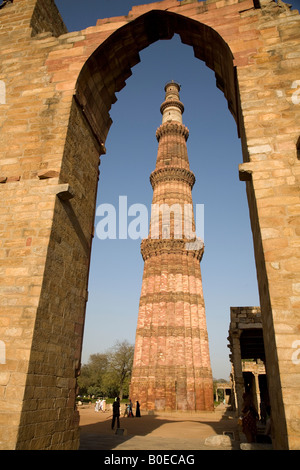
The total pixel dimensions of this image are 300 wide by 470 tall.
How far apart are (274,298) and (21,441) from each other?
3044 millimetres

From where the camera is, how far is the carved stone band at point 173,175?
2305 cm

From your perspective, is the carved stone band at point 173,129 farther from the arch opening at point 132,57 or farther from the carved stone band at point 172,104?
the arch opening at point 132,57

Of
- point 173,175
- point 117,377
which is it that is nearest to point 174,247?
point 173,175

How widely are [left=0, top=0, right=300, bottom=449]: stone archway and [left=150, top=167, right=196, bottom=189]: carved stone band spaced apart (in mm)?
16198

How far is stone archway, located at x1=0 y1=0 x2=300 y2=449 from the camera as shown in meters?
3.63

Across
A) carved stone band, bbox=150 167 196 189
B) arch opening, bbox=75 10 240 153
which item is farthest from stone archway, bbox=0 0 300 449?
carved stone band, bbox=150 167 196 189

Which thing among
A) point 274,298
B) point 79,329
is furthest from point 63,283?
point 274,298

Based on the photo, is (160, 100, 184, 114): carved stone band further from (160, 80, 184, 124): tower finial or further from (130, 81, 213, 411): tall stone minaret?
(130, 81, 213, 411): tall stone minaret

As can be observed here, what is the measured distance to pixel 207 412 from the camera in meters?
17.3

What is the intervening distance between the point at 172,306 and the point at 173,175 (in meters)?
9.18

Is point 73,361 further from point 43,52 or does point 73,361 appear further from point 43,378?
point 43,52

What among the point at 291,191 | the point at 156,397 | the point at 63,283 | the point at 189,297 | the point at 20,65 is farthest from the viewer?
the point at 189,297

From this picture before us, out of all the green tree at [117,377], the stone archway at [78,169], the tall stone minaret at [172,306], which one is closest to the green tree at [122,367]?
the green tree at [117,377]

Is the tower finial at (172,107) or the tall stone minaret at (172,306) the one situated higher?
the tower finial at (172,107)
